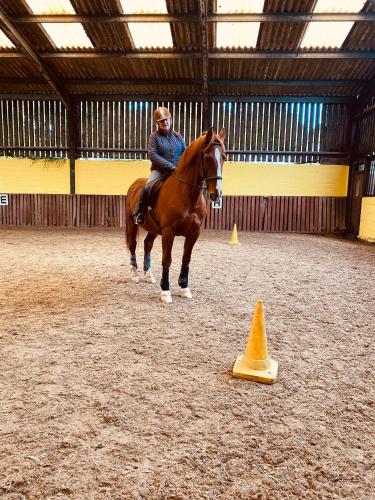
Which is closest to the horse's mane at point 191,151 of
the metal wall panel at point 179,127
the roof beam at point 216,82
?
the roof beam at point 216,82

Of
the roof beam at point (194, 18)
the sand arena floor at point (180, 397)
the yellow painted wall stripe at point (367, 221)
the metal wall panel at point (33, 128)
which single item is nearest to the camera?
the sand arena floor at point (180, 397)

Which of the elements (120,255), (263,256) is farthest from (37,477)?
(263,256)

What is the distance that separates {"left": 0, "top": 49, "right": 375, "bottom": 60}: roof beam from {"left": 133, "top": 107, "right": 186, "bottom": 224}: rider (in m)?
8.22

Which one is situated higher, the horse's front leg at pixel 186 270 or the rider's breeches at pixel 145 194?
the rider's breeches at pixel 145 194

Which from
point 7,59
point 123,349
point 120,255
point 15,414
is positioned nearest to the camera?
point 15,414

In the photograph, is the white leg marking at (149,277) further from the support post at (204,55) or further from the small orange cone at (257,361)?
the support post at (204,55)

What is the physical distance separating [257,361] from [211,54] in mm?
11433

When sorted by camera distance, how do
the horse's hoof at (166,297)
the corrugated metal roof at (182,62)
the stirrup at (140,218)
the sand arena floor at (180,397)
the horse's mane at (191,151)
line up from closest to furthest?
the sand arena floor at (180,397)
the horse's mane at (191,151)
the horse's hoof at (166,297)
the stirrup at (140,218)
the corrugated metal roof at (182,62)

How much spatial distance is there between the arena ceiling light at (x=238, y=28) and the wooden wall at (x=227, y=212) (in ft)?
18.9

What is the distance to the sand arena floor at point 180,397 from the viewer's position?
5.37ft

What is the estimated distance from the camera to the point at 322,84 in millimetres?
13141

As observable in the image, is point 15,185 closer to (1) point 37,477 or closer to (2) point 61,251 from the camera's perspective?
(2) point 61,251

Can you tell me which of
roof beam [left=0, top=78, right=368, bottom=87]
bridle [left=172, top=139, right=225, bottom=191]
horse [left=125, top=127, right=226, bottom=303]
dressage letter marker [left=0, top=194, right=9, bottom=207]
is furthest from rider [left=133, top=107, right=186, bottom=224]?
dressage letter marker [left=0, top=194, right=9, bottom=207]

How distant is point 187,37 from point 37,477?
39.7 feet
